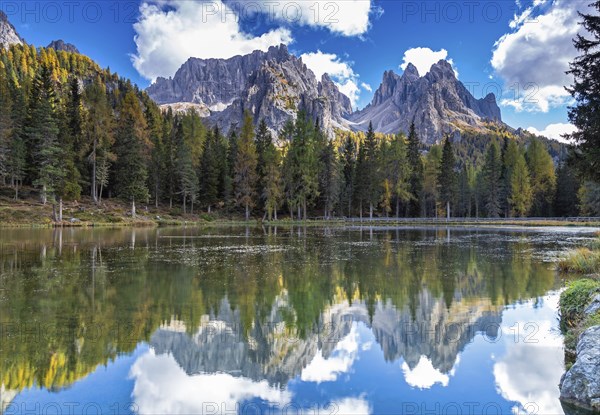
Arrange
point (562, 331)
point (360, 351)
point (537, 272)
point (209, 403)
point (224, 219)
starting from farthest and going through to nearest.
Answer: point (224, 219) < point (537, 272) < point (562, 331) < point (360, 351) < point (209, 403)

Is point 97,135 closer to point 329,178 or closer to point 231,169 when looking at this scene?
point 231,169

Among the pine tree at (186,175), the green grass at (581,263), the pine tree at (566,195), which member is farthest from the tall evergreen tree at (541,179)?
the green grass at (581,263)

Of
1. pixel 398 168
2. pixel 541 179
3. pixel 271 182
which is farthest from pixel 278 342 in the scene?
pixel 541 179

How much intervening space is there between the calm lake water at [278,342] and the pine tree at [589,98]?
38.5 feet

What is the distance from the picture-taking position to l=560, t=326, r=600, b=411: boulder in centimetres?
581

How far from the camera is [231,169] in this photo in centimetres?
8212

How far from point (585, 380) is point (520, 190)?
288ft

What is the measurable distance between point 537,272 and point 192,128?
84.4 metres

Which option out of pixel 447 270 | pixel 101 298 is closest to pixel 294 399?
pixel 101 298

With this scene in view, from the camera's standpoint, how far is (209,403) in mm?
6305

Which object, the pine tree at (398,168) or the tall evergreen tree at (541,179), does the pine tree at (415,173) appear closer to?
the pine tree at (398,168)

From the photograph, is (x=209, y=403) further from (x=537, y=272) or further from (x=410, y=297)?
(x=537, y=272)

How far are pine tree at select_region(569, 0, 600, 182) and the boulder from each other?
70.6 ft

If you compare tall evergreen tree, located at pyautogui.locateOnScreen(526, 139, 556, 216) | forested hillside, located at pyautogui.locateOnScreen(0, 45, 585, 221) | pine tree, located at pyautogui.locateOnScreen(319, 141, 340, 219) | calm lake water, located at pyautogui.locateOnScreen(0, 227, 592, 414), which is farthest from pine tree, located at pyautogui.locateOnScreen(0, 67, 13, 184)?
tall evergreen tree, located at pyautogui.locateOnScreen(526, 139, 556, 216)
